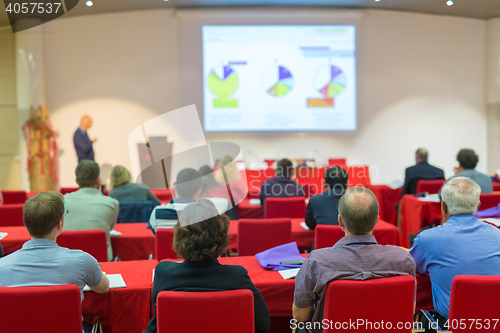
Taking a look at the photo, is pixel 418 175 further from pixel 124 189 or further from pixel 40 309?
pixel 40 309

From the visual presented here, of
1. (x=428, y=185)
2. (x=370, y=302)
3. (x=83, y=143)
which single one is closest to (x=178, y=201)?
(x=370, y=302)

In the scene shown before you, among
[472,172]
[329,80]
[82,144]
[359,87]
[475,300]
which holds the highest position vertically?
[329,80]

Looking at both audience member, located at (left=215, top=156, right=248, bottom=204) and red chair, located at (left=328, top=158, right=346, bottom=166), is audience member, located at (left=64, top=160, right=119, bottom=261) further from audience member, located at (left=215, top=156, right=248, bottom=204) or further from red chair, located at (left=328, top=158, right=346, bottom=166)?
red chair, located at (left=328, top=158, right=346, bottom=166)

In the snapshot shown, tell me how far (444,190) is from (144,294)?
1.61m

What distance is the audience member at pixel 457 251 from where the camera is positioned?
1.93 m

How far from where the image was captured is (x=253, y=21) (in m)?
8.30

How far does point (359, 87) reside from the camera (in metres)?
8.62

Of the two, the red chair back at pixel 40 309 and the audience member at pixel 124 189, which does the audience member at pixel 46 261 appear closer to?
the red chair back at pixel 40 309

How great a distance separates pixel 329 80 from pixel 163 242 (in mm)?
6576

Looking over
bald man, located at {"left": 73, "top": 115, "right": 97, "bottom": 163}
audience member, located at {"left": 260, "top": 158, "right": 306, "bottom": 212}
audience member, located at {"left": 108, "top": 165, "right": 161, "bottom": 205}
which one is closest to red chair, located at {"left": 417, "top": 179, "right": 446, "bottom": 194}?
audience member, located at {"left": 260, "top": 158, "right": 306, "bottom": 212}

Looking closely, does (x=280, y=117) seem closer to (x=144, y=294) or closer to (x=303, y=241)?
(x=303, y=241)

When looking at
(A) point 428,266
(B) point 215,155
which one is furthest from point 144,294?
(B) point 215,155

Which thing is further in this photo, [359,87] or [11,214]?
[359,87]

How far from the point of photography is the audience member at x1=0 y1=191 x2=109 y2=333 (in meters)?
1.71
